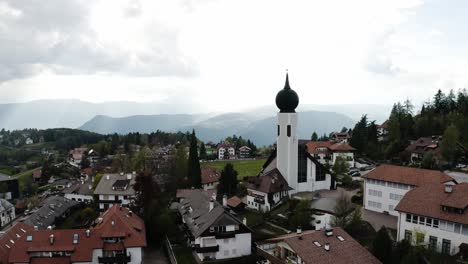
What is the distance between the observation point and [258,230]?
39.5 metres

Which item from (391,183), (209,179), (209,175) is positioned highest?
(391,183)

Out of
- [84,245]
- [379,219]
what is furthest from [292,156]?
[84,245]

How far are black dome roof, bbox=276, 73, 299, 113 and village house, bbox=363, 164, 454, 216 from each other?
15925mm

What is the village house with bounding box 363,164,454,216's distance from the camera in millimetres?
37531

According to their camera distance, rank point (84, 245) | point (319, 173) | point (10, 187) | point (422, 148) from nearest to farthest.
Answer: point (84, 245)
point (319, 173)
point (422, 148)
point (10, 187)

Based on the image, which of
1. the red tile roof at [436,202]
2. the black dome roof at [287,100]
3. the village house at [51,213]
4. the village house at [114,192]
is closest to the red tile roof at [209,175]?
the village house at [114,192]

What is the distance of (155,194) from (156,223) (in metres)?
7.47

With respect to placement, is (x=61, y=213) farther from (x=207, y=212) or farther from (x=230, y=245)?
(x=230, y=245)

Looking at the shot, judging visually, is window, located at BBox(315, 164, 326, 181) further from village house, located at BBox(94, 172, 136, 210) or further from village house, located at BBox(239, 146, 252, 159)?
village house, located at BBox(239, 146, 252, 159)

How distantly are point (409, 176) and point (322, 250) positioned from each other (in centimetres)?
1838

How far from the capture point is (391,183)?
39375mm

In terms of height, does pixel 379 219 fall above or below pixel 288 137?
below

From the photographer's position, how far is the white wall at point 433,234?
2723 cm

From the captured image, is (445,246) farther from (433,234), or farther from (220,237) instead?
(220,237)
